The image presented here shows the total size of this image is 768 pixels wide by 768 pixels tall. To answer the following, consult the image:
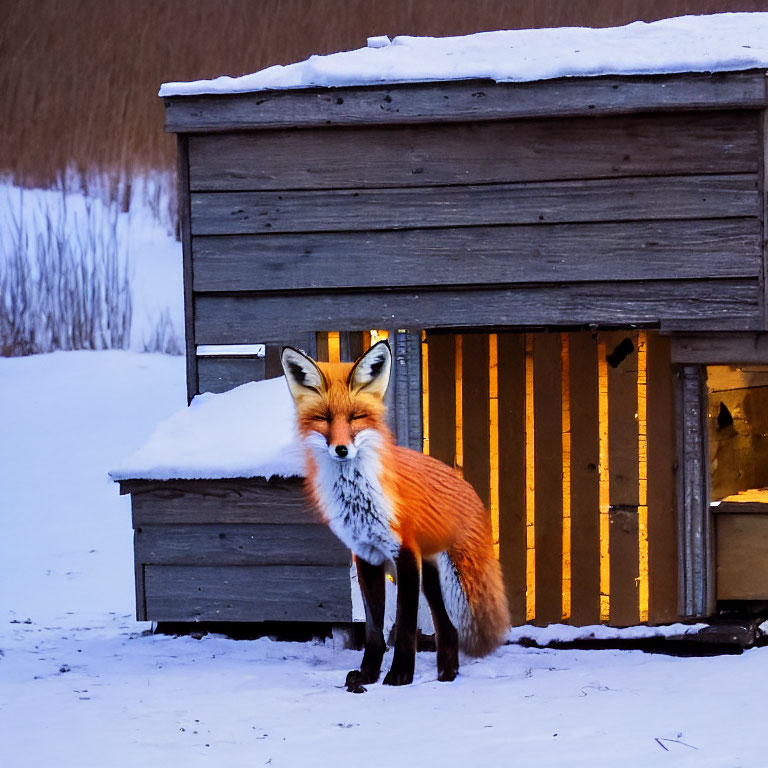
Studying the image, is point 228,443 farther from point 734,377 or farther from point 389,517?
point 734,377

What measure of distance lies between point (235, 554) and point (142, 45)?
1202 centimetres

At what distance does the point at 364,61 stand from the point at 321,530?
9.40ft

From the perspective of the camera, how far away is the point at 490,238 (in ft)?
24.4

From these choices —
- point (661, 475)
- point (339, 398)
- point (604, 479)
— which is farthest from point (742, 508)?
point (339, 398)

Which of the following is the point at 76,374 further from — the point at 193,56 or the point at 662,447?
the point at 662,447

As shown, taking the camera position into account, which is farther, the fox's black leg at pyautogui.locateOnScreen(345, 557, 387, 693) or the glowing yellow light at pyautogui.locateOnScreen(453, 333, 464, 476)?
the glowing yellow light at pyautogui.locateOnScreen(453, 333, 464, 476)

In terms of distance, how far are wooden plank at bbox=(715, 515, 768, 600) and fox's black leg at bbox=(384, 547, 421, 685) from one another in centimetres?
229

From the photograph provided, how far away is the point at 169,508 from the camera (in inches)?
295

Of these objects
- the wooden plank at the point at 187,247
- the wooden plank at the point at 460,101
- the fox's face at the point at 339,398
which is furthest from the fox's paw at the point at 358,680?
the wooden plank at the point at 460,101

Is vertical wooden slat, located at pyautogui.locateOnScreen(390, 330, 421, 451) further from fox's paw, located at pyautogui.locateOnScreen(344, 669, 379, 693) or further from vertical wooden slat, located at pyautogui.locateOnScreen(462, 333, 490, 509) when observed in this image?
fox's paw, located at pyautogui.locateOnScreen(344, 669, 379, 693)

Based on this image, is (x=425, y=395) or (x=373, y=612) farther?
(x=425, y=395)

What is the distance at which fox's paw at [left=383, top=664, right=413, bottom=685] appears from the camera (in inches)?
245

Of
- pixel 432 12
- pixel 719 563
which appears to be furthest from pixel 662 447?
pixel 432 12

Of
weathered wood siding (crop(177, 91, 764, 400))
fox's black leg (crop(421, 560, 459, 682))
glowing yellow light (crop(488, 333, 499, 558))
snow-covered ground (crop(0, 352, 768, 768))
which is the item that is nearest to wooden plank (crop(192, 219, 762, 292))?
weathered wood siding (crop(177, 91, 764, 400))
